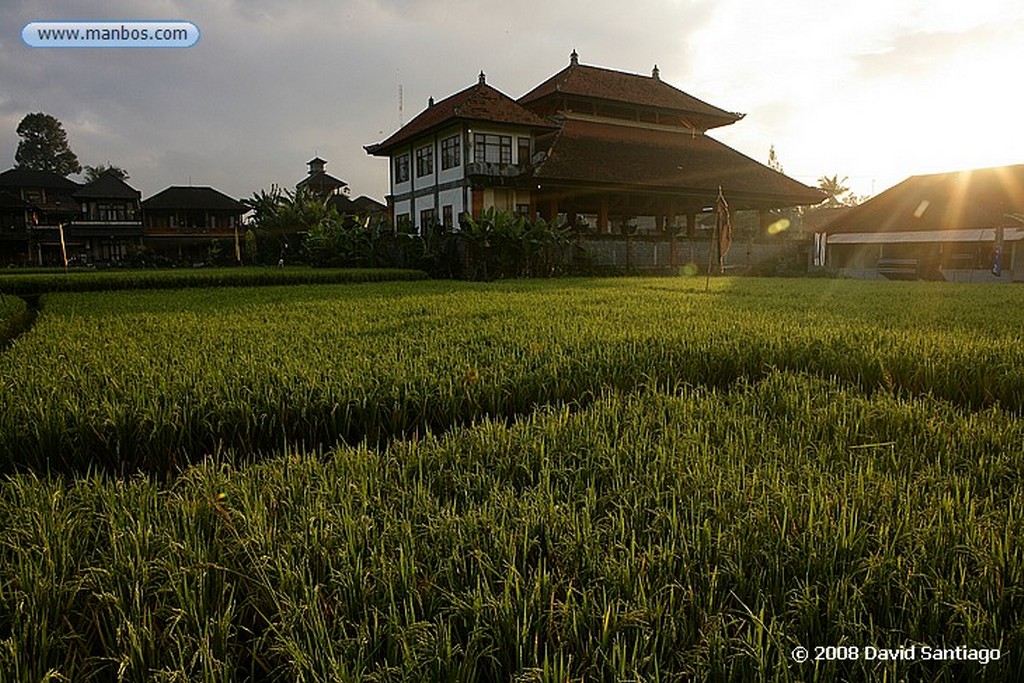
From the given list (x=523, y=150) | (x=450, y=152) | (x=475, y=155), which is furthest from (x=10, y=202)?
(x=523, y=150)

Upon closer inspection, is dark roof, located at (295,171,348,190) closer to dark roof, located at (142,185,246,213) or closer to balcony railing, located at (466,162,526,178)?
dark roof, located at (142,185,246,213)

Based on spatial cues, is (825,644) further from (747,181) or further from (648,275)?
(747,181)

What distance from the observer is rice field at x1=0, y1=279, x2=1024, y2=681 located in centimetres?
109

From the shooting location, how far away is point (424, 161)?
989 inches

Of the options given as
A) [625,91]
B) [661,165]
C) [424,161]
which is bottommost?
[661,165]

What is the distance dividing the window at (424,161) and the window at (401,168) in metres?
1.16

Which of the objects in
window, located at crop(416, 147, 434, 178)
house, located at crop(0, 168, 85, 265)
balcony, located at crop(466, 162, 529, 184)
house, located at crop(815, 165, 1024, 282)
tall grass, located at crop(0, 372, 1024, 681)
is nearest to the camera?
tall grass, located at crop(0, 372, 1024, 681)

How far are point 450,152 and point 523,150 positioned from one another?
260cm

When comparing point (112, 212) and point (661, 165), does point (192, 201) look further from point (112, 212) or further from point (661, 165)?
point (661, 165)

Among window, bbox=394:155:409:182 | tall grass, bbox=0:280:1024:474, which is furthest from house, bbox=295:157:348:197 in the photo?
tall grass, bbox=0:280:1024:474

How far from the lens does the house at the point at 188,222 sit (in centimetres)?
4262

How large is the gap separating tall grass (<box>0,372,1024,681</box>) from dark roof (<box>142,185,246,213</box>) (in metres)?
47.0

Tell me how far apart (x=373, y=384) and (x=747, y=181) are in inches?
956

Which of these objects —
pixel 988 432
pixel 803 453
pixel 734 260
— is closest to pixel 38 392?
pixel 803 453
